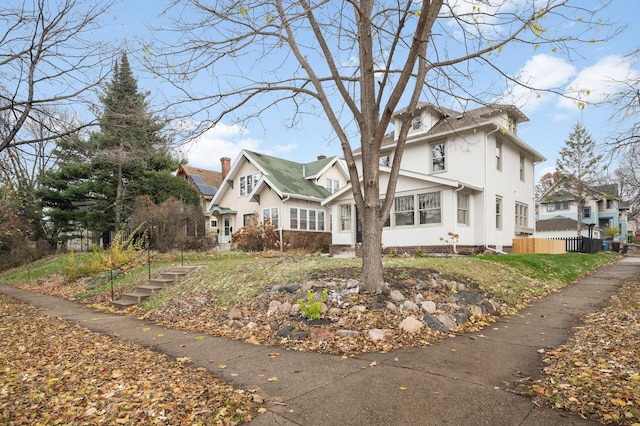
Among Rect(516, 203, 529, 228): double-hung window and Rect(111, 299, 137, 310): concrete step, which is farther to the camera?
Rect(516, 203, 529, 228): double-hung window

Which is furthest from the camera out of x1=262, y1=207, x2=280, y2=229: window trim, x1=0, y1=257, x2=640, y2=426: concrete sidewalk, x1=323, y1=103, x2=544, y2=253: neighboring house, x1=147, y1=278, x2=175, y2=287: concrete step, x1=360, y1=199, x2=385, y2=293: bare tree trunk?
x1=262, y1=207, x2=280, y2=229: window trim

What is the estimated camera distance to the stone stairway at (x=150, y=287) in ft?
33.4

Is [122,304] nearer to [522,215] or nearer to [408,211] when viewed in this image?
[408,211]

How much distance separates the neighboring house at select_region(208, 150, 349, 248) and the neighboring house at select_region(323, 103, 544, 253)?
3.69 m

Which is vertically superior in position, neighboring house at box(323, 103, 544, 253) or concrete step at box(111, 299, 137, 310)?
neighboring house at box(323, 103, 544, 253)

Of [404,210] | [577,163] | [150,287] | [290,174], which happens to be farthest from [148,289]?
[577,163]

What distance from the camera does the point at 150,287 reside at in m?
10.7

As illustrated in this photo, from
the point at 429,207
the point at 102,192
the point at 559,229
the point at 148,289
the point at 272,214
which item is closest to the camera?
the point at 148,289

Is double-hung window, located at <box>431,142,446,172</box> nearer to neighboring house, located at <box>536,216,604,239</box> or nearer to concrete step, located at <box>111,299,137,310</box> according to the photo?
concrete step, located at <box>111,299,137,310</box>

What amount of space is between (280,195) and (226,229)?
265 inches

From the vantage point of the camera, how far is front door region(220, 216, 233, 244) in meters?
A: 26.5

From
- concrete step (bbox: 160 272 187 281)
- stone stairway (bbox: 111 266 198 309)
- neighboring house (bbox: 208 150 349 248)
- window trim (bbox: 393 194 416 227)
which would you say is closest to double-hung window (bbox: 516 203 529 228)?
window trim (bbox: 393 194 416 227)

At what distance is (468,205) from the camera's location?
16906 millimetres

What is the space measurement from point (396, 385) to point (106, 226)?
25.1 m
